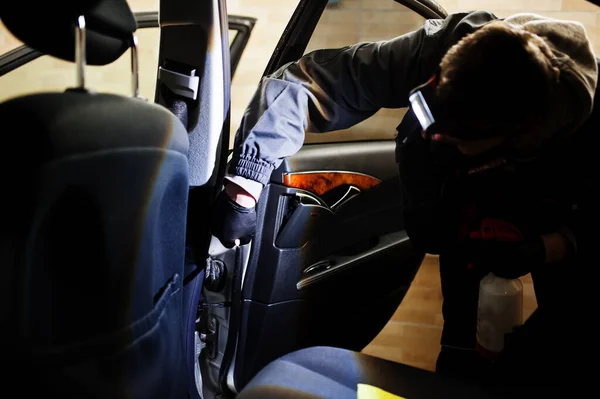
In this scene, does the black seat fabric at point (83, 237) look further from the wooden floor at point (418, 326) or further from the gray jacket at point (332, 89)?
the wooden floor at point (418, 326)

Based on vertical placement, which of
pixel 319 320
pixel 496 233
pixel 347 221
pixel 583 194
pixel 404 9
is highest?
Result: pixel 404 9

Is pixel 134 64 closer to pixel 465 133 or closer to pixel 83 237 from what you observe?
pixel 83 237

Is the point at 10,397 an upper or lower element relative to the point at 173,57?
lower

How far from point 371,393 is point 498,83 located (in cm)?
57

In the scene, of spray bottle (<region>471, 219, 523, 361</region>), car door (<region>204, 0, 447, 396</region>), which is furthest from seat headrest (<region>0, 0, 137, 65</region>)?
spray bottle (<region>471, 219, 523, 361</region>)

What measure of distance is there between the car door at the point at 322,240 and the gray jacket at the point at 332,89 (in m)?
0.19

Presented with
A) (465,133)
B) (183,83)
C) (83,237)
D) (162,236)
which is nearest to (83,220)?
(83,237)

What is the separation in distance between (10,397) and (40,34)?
48cm

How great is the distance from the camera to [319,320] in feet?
5.36

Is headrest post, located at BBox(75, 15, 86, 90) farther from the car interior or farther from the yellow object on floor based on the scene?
the yellow object on floor

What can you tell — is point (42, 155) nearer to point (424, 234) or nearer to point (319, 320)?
point (424, 234)

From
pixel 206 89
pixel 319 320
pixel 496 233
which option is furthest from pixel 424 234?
pixel 206 89

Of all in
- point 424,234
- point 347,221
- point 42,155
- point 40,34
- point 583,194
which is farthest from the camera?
point 347,221

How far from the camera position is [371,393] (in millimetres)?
955
